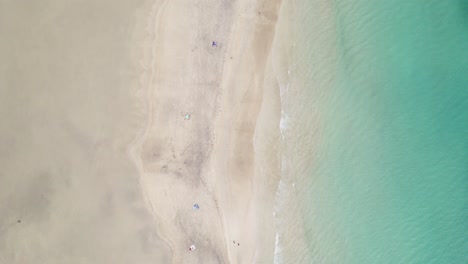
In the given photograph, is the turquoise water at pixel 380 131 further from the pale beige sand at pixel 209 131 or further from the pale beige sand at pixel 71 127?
the pale beige sand at pixel 71 127

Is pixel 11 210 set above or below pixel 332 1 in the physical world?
below

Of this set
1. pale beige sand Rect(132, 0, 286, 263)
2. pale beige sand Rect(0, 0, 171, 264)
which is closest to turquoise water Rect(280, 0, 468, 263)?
pale beige sand Rect(132, 0, 286, 263)

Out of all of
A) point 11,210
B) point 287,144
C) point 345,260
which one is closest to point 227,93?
point 287,144

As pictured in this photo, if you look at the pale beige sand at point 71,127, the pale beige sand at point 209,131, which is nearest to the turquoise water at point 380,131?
the pale beige sand at point 209,131

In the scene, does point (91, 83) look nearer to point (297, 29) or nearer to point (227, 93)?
point (227, 93)

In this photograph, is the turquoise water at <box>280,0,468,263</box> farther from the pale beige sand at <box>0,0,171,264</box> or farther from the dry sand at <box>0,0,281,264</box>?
the pale beige sand at <box>0,0,171,264</box>
